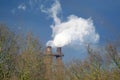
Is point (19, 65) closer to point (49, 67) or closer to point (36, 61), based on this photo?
point (36, 61)

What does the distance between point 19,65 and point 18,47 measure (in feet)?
8.25

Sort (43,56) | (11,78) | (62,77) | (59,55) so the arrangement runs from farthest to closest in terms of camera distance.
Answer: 1. (59,55)
2. (62,77)
3. (43,56)
4. (11,78)

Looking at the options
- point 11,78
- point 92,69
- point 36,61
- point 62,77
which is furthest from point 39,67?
point 62,77

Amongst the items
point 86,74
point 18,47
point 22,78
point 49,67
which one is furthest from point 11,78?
point 86,74

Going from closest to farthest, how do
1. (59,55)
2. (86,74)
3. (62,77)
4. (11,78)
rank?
(11,78)
(86,74)
(62,77)
(59,55)

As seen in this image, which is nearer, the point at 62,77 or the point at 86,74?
the point at 86,74

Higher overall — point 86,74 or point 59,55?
point 59,55

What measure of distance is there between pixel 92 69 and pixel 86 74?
1.46 meters

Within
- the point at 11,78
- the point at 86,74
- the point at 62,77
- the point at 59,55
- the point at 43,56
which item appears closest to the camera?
the point at 11,78

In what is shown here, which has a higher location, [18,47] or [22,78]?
[18,47]

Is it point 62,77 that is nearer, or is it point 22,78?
point 22,78

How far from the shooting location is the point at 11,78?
119 feet

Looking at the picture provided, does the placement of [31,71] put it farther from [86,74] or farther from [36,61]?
[86,74]

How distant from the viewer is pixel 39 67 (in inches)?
1475
